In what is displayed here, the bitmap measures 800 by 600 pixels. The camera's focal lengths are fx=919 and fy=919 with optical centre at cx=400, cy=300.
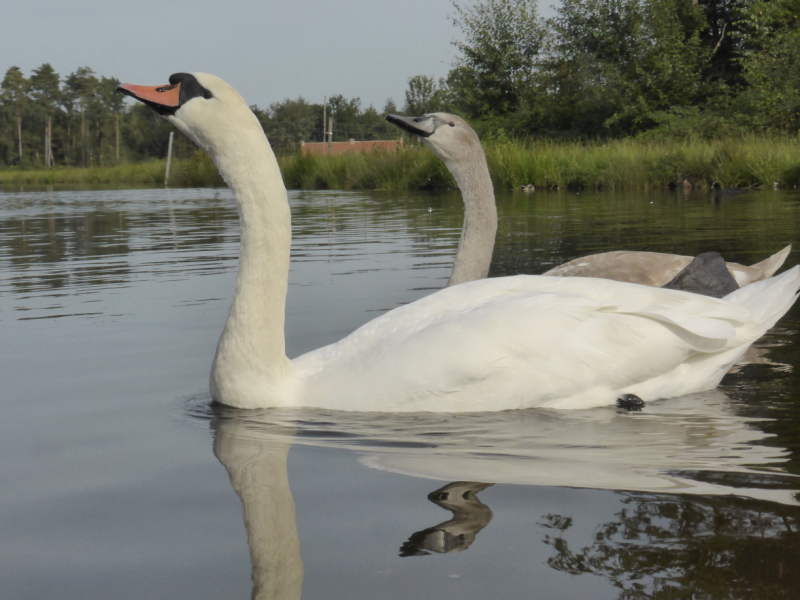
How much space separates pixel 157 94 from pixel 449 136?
8.43 feet

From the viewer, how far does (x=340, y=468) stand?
2.78 meters

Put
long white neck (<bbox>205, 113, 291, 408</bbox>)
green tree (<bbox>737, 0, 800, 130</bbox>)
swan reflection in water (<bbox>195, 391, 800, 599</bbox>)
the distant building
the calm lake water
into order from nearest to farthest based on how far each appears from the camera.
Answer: the calm lake water → swan reflection in water (<bbox>195, 391, 800, 599</bbox>) → long white neck (<bbox>205, 113, 291, 408</bbox>) → green tree (<bbox>737, 0, 800, 130</bbox>) → the distant building

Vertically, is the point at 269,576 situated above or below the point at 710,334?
below

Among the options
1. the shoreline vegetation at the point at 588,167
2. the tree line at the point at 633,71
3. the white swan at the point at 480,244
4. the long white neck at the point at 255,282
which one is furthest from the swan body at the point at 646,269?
the tree line at the point at 633,71

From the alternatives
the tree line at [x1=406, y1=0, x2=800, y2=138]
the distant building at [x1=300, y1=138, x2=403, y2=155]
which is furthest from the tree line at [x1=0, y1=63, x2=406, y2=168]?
the tree line at [x1=406, y1=0, x2=800, y2=138]

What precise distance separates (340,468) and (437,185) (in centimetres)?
2489

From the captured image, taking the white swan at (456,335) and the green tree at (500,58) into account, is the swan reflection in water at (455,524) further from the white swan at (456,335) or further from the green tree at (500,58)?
the green tree at (500,58)

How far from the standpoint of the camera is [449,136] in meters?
5.60

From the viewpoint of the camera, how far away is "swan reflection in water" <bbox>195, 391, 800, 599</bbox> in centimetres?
219

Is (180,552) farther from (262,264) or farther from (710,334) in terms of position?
(710,334)

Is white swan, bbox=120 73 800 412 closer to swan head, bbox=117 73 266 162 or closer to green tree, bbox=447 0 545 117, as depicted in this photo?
swan head, bbox=117 73 266 162

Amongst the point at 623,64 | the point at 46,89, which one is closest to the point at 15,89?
the point at 46,89

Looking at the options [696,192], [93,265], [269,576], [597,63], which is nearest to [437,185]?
[696,192]

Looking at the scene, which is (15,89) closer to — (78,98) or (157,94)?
(78,98)
